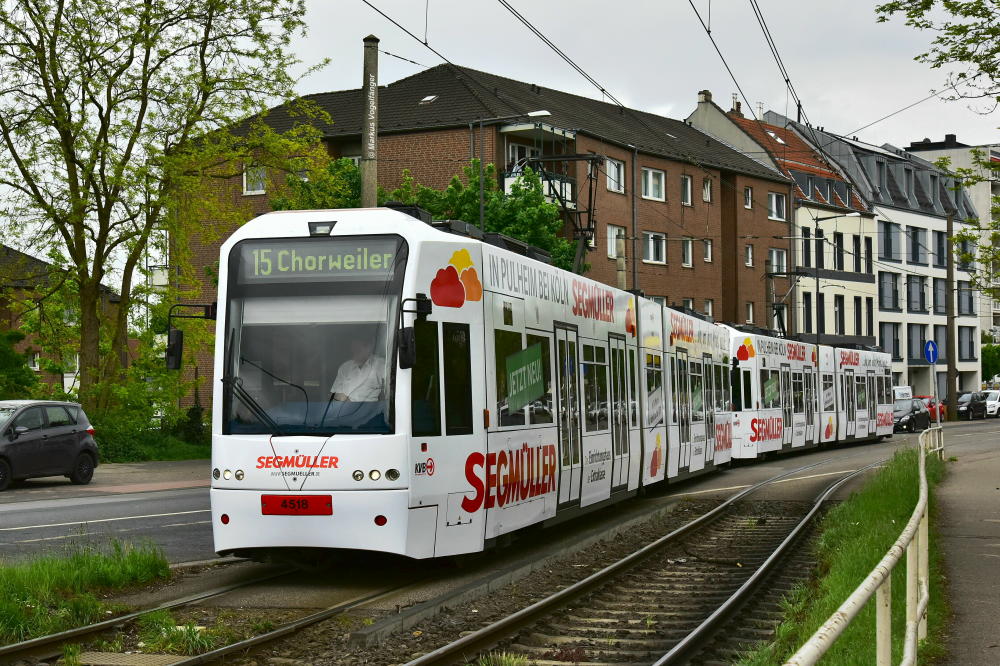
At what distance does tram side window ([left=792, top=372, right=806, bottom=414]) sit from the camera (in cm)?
3575

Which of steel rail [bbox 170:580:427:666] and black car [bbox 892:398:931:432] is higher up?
black car [bbox 892:398:931:432]

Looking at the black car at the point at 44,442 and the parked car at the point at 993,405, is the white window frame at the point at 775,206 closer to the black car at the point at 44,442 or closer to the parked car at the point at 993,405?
the parked car at the point at 993,405

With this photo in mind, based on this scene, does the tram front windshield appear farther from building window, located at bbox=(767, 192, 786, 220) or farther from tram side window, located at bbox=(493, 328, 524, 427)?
building window, located at bbox=(767, 192, 786, 220)

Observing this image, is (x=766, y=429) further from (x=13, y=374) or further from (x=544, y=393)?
(x=544, y=393)

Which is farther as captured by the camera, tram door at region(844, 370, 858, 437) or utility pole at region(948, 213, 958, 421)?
utility pole at region(948, 213, 958, 421)

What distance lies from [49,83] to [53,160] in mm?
1694

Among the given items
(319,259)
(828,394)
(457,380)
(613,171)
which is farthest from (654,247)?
(319,259)

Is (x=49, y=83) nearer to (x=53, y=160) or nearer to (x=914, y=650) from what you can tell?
(x=53, y=160)

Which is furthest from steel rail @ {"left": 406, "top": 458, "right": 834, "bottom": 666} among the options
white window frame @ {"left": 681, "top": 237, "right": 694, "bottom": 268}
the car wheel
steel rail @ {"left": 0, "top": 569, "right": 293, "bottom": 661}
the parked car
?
the parked car

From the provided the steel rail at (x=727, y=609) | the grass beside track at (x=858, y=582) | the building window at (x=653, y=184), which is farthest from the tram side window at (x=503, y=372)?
the building window at (x=653, y=184)

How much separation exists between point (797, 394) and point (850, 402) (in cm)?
702

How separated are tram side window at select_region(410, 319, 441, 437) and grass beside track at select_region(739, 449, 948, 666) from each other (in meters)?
3.22

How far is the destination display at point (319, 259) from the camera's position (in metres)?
11.6

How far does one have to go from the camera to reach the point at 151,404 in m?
33.2
